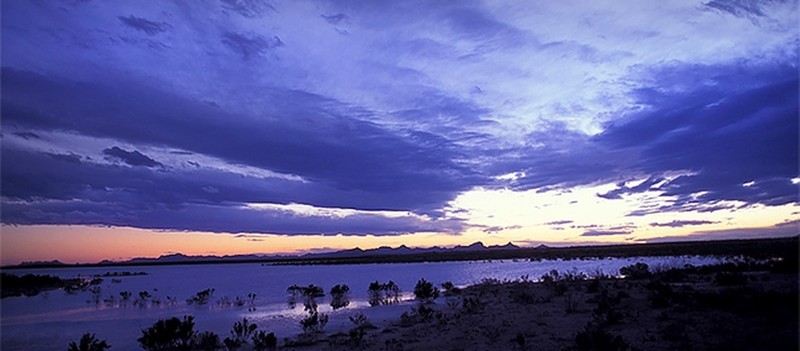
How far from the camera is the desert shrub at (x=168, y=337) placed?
15237 mm

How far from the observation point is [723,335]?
12.2 m

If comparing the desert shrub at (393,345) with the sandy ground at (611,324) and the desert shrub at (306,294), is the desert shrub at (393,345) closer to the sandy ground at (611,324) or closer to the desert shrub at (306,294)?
the sandy ground at (611,324)

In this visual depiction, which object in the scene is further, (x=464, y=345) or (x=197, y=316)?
(x=197, y=316)

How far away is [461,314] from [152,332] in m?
11.9

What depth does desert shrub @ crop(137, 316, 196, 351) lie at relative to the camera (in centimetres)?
1524

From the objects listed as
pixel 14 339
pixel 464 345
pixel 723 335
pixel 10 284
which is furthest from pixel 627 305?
pixel 10 284

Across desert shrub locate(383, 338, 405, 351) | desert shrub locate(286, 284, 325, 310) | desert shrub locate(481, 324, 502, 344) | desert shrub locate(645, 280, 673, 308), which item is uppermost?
desert shrub locate(645, 280, 673, 308)

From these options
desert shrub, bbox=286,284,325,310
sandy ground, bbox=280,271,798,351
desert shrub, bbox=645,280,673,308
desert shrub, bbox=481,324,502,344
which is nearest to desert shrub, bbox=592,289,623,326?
sandy ground, bbox=280,271,798,351

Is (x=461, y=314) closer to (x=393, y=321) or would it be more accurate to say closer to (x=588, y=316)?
(x=393, y=321)

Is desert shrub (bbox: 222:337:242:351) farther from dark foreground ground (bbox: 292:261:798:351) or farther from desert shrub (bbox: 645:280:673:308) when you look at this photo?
desert shrub (bbox: 645:280:673:308)

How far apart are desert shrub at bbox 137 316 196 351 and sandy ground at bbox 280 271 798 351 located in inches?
131

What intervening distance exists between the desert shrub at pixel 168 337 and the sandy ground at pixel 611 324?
333 cm

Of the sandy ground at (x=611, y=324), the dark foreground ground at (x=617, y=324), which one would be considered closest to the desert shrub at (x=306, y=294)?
the sandy ground at (x=611, y=324)

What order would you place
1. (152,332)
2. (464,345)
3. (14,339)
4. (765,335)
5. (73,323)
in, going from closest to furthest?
(765,335) → (464,345) → (152,332) → (14,339) → (73,323)
